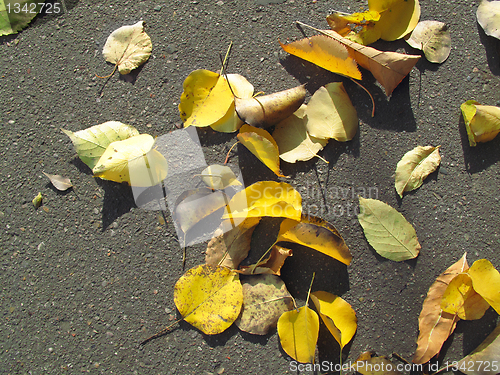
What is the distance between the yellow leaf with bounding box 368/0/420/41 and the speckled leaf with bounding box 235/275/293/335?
1.51 m

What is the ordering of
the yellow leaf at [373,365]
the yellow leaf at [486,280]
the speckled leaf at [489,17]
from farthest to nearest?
the speckled leaf at [489,17] < the yellow leaf at [373,365] < the yellow leaf at [486,280]

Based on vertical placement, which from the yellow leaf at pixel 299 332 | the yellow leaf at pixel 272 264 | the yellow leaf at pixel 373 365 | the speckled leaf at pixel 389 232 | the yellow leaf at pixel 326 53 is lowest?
the yellow leaf at pixel 373 365

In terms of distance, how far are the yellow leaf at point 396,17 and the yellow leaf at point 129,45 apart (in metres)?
1.30

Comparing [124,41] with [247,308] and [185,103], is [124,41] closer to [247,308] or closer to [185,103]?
[185,103]

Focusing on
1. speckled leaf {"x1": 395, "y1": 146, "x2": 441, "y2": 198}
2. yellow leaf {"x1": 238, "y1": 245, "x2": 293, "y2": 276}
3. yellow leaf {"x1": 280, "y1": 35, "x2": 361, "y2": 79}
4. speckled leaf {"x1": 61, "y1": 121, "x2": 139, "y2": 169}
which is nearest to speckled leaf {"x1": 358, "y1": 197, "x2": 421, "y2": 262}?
speckled leaf {"x1": 395, "y1": 146, "x2": 441, "y2": 198}

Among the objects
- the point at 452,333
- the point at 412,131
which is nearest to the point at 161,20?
the point at 412,131

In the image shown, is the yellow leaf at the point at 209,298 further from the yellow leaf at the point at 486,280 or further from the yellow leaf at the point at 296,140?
the yellow leaf at the point at 486,280

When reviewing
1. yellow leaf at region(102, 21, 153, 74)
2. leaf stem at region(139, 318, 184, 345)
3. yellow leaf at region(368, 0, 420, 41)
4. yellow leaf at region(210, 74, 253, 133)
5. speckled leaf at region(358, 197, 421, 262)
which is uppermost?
yellow leaf at region(368, 0, 420, 41)

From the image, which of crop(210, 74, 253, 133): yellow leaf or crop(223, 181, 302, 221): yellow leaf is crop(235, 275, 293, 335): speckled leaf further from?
crop(210, 74, 253, 133): yellow leaf

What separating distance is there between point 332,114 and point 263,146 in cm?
44

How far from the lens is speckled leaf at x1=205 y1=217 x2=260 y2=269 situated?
1568mm

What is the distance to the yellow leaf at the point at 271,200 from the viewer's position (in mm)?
1476

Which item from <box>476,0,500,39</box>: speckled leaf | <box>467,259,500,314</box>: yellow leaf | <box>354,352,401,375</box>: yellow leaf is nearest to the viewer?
<box>467,259,500,314</box>: yellow leaf

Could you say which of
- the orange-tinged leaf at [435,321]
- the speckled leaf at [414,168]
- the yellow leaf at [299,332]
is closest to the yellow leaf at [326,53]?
the speckled leaf at [414,168]
